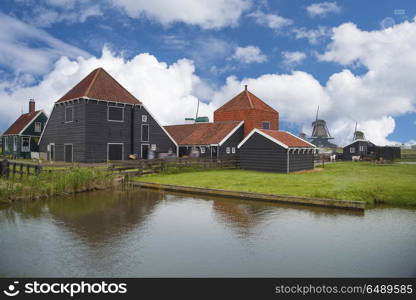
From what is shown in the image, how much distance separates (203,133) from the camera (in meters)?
38.9

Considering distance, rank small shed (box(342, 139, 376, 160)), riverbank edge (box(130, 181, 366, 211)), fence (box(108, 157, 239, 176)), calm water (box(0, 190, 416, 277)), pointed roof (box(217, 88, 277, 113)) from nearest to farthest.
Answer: calm water (box(0, 190, 416, 277)) → riverbank edge (box(130, 181, 366, 211)) → fence (box(108, 157, 239, 176)) → pointed roof (box(217, 88, 277, 113)) → small shed (box(342, 139, 376, 160))

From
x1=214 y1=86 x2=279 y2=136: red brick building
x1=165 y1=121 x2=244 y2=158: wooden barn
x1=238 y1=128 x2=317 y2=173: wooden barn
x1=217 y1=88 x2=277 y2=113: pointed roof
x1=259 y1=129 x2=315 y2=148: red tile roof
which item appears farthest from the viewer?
x1=217 y1=88 x2=277 y2=113: pointed roof

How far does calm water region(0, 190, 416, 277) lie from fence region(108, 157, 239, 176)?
9.55 meters

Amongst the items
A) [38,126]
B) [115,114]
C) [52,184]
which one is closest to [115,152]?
[115,114]

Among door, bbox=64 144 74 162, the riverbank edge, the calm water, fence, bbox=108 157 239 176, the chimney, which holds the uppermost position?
the chimney

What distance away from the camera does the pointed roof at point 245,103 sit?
4062cm

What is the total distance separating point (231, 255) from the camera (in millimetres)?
8672

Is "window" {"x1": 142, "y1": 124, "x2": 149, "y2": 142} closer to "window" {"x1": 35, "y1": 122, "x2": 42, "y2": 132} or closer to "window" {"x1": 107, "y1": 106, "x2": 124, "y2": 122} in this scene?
"window" {"x1": 107, "y1": 106, "x2": 124, "y2": 122}

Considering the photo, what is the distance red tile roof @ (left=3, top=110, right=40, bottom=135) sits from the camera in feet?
145

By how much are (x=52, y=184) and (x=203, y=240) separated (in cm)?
1210

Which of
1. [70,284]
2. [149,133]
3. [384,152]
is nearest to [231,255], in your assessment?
[70,284]

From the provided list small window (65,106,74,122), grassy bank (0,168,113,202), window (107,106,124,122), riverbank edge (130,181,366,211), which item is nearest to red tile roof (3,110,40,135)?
small window (65,106,74,122)

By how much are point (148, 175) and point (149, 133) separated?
1100 centimetres

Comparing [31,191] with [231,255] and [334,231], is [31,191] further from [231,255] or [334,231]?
[334,231]
